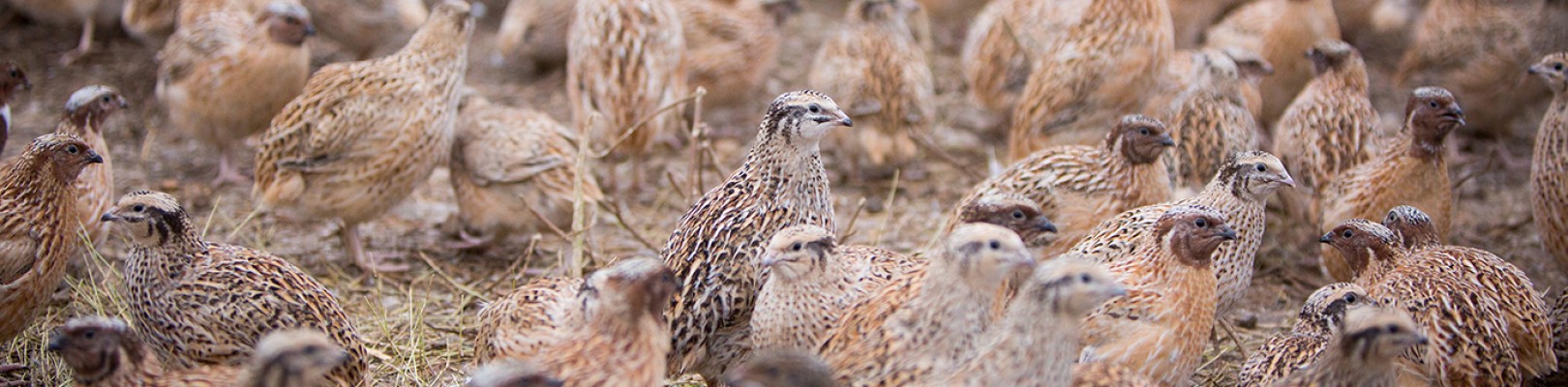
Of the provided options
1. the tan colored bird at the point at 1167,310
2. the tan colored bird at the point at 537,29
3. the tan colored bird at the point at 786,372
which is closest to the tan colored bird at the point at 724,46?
the tan colored bird at the point at 537,29

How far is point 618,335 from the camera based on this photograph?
4086mm

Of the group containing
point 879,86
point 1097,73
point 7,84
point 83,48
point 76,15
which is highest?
point 1097,73

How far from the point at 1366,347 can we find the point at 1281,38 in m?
4.71

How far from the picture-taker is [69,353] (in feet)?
13.1

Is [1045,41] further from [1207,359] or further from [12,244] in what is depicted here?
[12,244]

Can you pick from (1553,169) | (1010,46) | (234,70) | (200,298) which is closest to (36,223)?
(200,298)

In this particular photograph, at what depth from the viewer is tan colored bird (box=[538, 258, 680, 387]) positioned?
405 cm

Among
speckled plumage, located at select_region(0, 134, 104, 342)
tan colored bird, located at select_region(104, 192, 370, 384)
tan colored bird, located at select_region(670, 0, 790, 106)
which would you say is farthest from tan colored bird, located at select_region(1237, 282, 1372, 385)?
tan colored bird, located at select_region(670, 0, 790, 106)

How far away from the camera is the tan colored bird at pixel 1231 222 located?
5207 mm

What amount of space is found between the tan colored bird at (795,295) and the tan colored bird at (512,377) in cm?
82

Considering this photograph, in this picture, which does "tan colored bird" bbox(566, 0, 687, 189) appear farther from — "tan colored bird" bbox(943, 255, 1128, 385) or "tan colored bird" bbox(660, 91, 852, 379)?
"tan colored bird" bbox(943, 255, 1128, 385)

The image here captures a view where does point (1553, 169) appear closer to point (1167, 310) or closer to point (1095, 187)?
point (1095, 187)

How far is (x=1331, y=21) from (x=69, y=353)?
279 inches

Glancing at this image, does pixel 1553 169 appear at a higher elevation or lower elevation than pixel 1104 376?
higher
